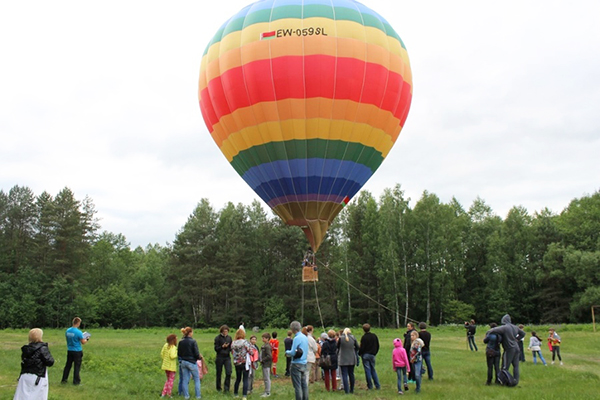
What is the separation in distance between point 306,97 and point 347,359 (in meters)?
7.70

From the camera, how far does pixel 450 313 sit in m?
41.9

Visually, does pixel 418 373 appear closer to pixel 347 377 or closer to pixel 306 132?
pixel 347 377

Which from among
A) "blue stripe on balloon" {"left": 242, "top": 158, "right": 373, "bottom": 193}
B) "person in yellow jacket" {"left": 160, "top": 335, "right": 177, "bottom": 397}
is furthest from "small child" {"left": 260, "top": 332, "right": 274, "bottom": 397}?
"blue stripe on balloon" {"left": 242, "top": 158, "right": 373, "bottom": 193}

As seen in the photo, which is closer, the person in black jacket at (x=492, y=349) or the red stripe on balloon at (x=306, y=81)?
the person in black jacket at (x=492, y=349)

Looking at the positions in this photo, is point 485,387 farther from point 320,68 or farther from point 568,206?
point 568,206

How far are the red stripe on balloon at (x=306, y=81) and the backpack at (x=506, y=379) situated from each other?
27.3ft

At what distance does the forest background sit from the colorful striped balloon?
1054 inches

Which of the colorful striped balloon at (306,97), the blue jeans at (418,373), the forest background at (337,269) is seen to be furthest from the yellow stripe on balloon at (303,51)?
the forest background at (337,269)

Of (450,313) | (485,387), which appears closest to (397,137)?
(485,387)

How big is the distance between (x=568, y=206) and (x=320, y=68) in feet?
158

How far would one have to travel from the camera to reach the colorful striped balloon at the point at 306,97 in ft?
46.9

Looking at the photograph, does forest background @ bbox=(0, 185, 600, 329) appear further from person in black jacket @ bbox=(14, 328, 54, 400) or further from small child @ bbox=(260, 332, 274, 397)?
person in black jacket @ bbox=(14, 328, 54, 400)

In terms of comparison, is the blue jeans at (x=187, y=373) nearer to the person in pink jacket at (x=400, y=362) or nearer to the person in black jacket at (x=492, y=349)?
the person in pink jacket at (x=400, y=362)

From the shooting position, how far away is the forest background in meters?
42.5
